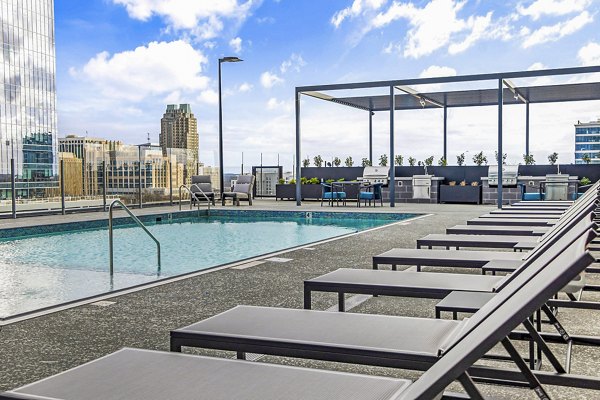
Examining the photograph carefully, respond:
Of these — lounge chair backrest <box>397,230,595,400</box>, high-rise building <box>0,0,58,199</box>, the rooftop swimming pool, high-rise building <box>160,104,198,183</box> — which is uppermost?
high-rise building <box>0,0,58,199</box>

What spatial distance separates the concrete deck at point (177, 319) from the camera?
9.42 feet

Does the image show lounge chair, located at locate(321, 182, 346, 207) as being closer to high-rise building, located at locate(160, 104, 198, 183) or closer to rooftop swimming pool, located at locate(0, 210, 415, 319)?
rooftop swimming pool, located at locate(0, 210, 415, 319)

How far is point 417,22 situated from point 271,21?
590 cm

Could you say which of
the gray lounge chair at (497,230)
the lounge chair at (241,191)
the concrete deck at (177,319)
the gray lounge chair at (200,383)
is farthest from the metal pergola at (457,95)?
the gray lounge chair at (200,383)

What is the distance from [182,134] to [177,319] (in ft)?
70.8

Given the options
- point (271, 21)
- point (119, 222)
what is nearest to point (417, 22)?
point (271, 21)

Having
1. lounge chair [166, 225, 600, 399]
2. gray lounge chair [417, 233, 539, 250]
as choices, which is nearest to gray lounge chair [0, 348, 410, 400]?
lounge chair [166, 225, 600, 399]

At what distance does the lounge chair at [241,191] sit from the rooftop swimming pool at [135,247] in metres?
2.07

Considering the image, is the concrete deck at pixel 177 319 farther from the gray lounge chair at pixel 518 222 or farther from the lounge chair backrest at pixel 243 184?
the lounge chair backrest at pixel 243 184

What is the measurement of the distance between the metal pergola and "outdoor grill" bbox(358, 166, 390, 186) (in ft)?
4.24

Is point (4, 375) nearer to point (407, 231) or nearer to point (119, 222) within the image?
point (407, 231)

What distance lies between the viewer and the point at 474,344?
1261 mm

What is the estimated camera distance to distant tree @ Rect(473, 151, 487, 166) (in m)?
19.3

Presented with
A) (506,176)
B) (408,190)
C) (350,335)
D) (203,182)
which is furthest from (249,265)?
(408,190)
